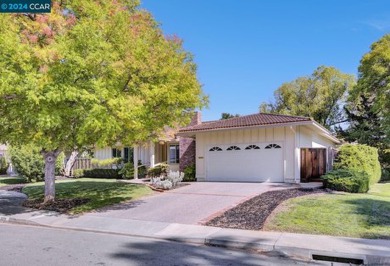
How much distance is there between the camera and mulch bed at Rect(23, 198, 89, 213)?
42.5 feet

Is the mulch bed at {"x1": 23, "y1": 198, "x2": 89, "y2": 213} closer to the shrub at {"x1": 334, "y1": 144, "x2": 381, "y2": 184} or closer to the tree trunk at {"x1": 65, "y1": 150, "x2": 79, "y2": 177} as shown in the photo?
the shrub at {"x1": 334, "y1": 144, "x2": 381, "y2": 184}

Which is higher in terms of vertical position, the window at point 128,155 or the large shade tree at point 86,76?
the large shade tree at point 86,76

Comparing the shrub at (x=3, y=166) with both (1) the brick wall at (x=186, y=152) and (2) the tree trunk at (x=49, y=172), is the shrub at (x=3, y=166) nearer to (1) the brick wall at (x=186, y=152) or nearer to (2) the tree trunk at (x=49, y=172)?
(1) the brick wall at (x=186, y=152)

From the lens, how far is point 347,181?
1482 cm

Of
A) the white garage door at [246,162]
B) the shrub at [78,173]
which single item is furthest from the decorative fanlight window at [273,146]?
the shrub at [78,173]

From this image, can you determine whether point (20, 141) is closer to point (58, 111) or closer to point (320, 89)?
point (58, 111)

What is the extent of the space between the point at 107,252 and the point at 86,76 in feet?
18.1

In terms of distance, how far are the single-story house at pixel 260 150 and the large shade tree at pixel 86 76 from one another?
7128 millimetres

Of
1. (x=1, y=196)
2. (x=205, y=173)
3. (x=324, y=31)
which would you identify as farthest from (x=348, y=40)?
(x=1, y=196)

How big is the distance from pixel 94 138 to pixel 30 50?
143 inches

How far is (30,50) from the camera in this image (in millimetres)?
9914

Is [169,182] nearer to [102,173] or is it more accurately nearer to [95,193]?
[95,193]

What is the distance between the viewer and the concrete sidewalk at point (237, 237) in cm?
726

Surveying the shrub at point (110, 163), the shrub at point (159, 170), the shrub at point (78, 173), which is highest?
the shrub at point (110, 163)
